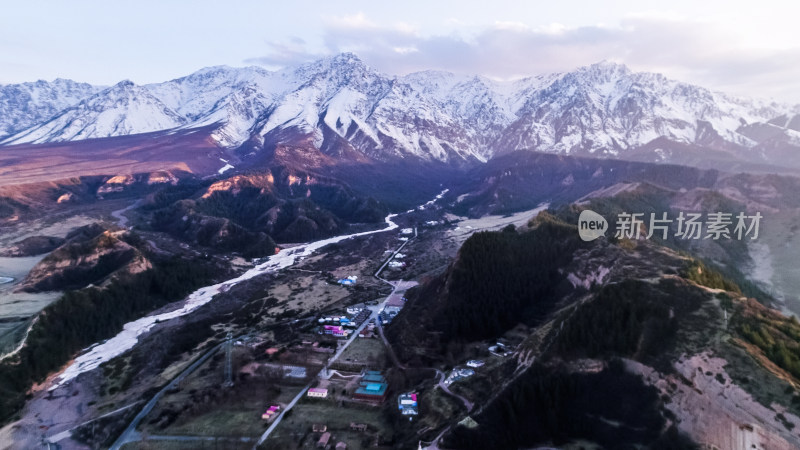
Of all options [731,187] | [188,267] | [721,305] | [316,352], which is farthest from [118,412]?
[731,187]

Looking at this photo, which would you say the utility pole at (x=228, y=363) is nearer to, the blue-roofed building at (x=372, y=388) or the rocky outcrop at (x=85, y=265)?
the blue-roofed building at (x=372, y=388)

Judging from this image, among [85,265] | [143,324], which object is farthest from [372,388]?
[85,265]

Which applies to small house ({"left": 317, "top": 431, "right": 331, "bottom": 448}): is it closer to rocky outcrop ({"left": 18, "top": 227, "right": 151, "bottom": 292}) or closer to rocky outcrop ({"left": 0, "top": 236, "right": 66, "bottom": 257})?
rocky outcrop ({"left": 18, "top": 227, "right": 151, "bottom": 292})

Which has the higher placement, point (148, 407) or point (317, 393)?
point (317, 393)

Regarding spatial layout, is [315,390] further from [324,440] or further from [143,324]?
[143,324]

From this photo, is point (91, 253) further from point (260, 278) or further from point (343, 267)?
point (343, 267)

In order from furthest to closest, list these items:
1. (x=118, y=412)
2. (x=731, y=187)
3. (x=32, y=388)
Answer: (x=731, y=187) → (x=32, y=388) → (x=118, y=412)

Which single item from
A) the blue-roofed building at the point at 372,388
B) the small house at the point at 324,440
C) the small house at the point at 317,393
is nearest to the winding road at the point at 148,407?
the small house at the point at 317,393

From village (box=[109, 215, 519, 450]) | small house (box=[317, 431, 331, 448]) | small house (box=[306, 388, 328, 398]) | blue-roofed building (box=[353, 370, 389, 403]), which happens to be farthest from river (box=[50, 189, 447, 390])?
small house (box=[317, 431, 331, 448])
